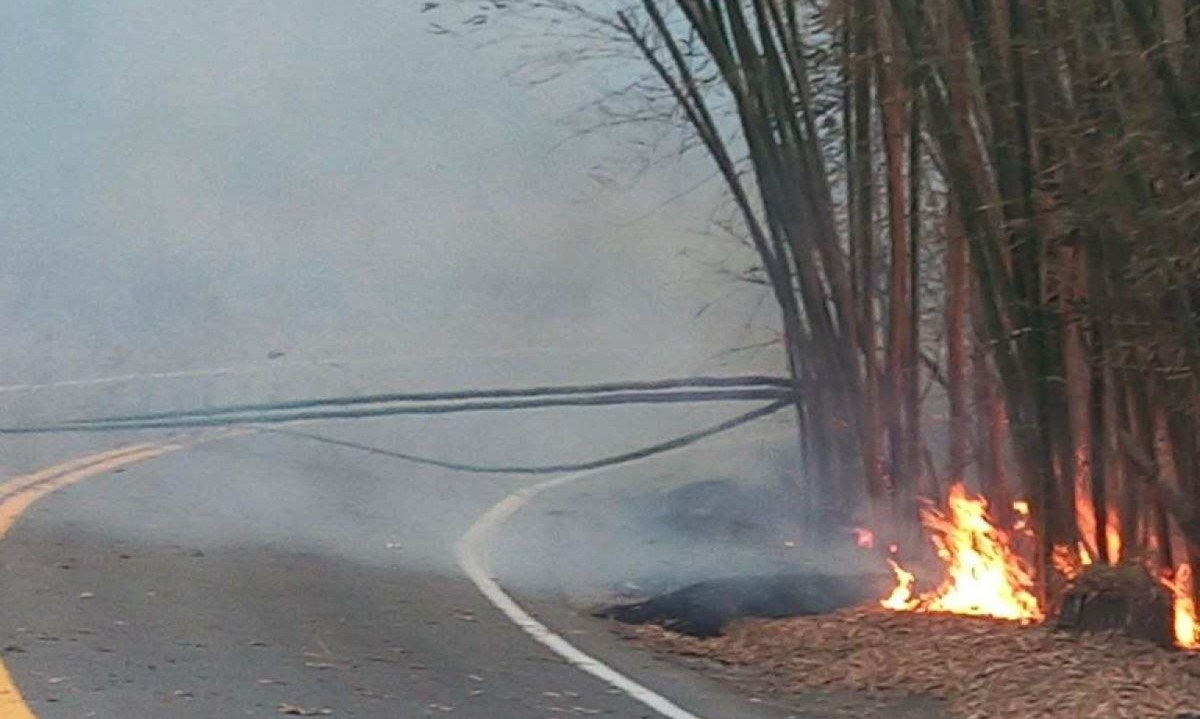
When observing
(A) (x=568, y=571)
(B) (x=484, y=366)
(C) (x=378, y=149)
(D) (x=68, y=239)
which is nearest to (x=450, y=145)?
(C) (x=378, y=149)

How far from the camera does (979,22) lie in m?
7.82

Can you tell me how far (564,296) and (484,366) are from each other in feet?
5.39

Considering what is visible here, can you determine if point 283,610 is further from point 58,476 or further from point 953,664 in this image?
point 58,476

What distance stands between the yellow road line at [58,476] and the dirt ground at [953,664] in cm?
415

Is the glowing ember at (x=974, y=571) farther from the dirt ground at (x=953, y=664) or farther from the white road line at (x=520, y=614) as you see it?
the white road line at (x=520, y=614)

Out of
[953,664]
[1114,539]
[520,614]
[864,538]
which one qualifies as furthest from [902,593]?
[520,614]

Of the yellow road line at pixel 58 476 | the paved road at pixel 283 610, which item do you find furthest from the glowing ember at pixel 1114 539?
the yellow road line at pixel 58 476

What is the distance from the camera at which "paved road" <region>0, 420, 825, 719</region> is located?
7.25m

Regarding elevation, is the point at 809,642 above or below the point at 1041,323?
below

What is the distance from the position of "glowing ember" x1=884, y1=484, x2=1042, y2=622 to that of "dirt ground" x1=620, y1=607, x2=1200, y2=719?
0.85 ft

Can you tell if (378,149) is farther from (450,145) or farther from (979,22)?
(979,22)

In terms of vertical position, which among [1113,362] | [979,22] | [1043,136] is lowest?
[1113,362]

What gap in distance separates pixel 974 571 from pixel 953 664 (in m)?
1.38

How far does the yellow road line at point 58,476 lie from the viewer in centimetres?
1157
